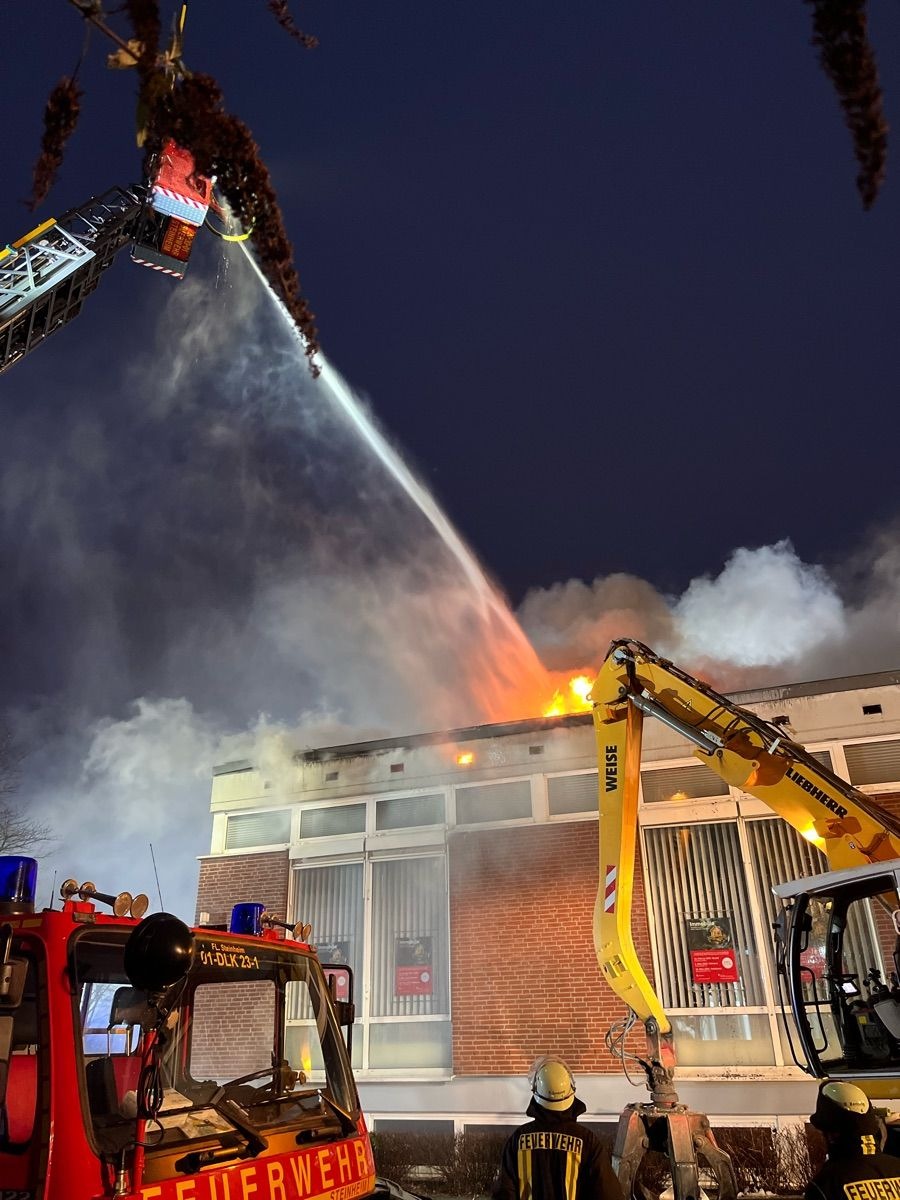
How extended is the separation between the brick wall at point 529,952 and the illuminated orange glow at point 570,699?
264 cm

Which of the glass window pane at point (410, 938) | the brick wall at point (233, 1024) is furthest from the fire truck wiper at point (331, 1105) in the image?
the glass window pane at point (410, 938)

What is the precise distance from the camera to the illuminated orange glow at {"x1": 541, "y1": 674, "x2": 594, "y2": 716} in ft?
43.5

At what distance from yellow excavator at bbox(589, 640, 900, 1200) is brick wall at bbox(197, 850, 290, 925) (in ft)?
21.3

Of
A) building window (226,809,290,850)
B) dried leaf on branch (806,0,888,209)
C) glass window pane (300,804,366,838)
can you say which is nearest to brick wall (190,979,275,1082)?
dried leaf on branch (806,0,888,209)

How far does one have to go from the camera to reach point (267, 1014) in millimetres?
4566

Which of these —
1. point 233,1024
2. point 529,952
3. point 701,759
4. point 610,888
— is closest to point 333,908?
point 529,952

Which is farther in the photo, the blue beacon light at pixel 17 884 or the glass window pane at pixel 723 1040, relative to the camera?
the glass window pane at pixel 723 1040

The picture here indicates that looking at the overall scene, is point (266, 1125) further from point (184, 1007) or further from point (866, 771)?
point (866, 771)

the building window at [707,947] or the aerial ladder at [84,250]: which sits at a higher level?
the aerial ladder at [84,250]

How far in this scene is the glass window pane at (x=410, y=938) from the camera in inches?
431

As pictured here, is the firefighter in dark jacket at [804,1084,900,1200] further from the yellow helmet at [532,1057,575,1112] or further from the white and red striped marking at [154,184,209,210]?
the white and red striped marking at [154,184,209,210]

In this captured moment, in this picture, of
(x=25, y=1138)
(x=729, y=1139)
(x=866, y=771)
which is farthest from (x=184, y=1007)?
(x=866, y=771)

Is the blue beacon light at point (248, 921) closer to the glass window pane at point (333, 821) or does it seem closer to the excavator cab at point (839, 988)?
the excavator cab at point (839, 988)

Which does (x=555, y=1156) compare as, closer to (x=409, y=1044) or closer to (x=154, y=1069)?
(x=154, y=1069)
